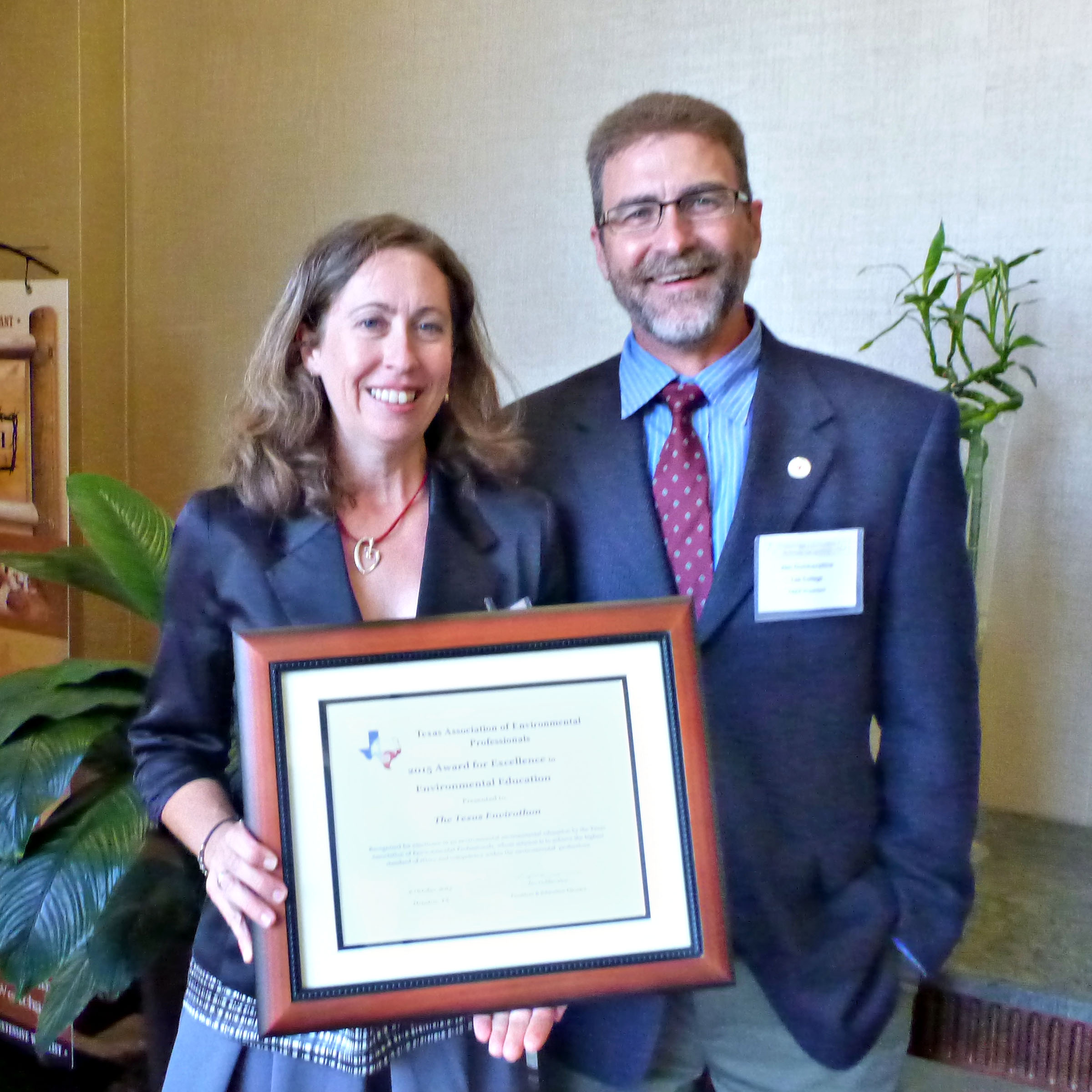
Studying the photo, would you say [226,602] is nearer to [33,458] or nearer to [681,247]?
[681,247]

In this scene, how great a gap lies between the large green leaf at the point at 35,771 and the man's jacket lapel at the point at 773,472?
114cm

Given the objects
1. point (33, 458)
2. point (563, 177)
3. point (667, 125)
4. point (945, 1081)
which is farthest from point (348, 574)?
point (33, 458)

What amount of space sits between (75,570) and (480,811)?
1.36 metres

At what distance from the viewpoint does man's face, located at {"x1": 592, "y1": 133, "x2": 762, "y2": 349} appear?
131 centimetres

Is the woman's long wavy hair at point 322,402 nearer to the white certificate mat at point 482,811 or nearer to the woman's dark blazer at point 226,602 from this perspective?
the woman's dark blazer at point 226,602

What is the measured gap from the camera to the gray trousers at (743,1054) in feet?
4.33

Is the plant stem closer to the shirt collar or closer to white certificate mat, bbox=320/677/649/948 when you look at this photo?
the shirt collar

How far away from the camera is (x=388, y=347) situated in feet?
3.90

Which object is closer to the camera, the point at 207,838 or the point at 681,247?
the point at 207,838

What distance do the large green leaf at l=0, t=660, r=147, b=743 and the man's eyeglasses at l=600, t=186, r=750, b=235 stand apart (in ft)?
3.73

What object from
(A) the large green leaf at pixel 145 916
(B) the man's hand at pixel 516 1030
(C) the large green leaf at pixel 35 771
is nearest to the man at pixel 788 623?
(B) the man's hand at pixel 516 1030

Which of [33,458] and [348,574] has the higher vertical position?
[33,458]

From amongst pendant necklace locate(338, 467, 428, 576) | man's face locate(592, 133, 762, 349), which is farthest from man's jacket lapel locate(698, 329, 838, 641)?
pendant necklace locate(338, 467, 428, 576)

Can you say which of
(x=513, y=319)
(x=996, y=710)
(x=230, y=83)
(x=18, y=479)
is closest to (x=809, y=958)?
(x=996, y=710)
